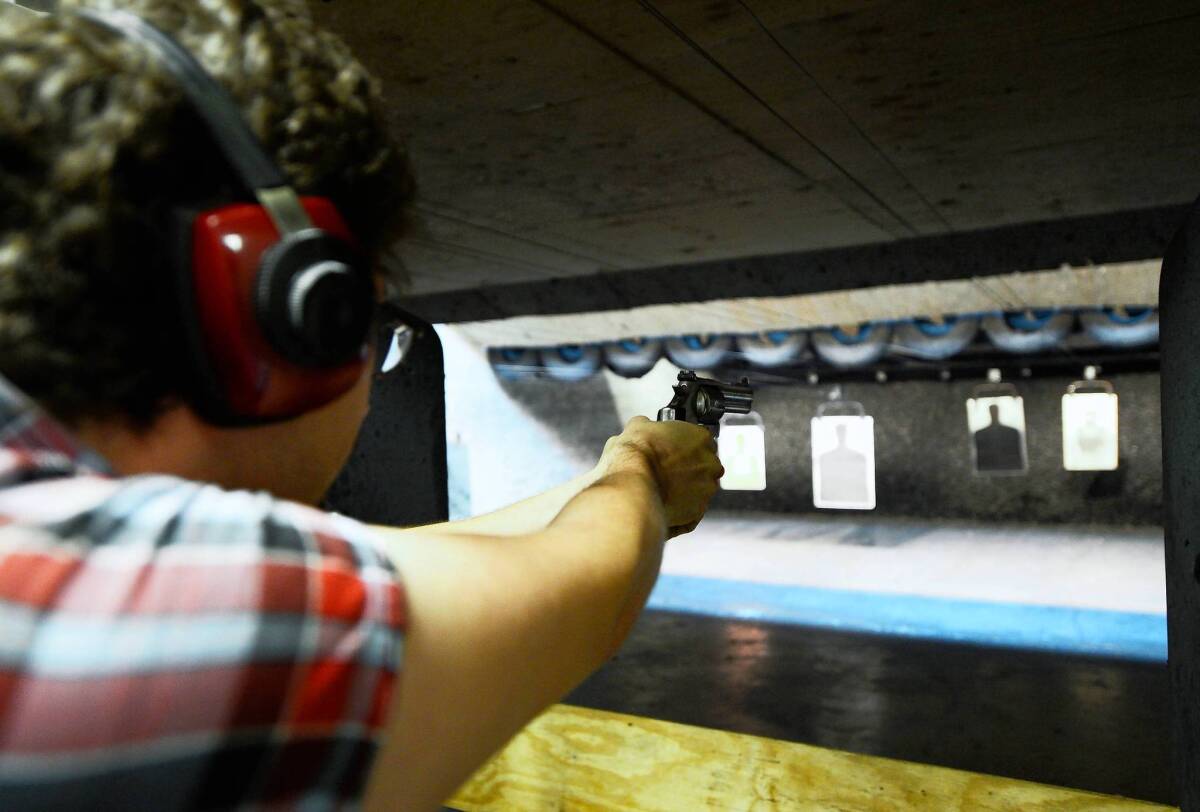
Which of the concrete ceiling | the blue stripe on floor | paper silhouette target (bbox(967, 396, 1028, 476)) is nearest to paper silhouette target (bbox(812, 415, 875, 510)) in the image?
paper silhouette target (bbox(967, 396, 1028, 476))

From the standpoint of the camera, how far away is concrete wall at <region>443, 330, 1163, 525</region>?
8016 millimetres

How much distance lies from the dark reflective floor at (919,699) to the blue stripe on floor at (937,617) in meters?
0.17

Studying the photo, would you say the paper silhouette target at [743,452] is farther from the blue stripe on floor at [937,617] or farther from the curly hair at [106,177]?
the curly hair at [106,177]

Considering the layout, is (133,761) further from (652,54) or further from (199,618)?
(652,54)

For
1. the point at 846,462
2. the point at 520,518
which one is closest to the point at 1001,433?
the point at 846,462

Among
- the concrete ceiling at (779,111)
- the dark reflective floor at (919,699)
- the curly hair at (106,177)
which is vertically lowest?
the dark reflective floor at (919,699)

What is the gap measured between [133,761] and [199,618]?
6cm

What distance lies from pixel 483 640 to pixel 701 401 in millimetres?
989

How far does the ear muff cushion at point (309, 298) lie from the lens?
19.1 inches

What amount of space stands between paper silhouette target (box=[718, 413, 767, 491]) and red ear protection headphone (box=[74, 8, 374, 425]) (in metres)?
7.54

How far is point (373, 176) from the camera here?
0.56m

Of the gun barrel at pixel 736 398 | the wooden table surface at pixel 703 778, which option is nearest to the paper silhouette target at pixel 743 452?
the wooden table surface at pixel 703 778

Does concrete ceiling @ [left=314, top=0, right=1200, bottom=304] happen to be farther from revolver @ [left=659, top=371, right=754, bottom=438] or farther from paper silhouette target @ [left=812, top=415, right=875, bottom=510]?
paper silhouette target @ [left=812, top=415, right=875, bottom=510]

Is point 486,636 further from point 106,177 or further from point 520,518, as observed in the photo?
point 520,518
